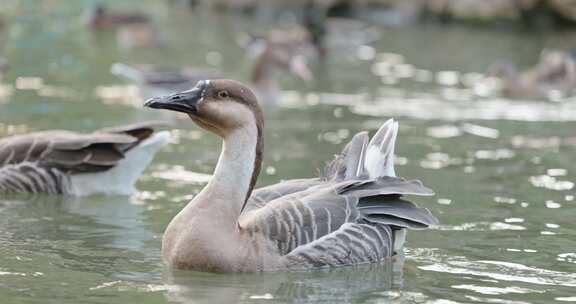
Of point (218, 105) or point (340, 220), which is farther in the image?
point (340, 220)

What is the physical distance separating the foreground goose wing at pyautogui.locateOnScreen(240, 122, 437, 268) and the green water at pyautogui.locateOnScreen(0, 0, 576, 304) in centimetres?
15

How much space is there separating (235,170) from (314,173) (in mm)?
4671

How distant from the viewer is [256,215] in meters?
8.74

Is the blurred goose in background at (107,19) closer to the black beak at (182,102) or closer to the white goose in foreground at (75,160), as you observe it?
the white goose in foreground at (75,160)

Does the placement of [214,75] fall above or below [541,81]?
below

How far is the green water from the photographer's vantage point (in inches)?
328

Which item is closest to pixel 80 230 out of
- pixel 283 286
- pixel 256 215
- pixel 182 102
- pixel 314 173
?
pixel 256 215

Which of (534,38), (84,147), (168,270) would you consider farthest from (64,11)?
(168,270)

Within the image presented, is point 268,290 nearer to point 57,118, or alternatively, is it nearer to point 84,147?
point 84,147

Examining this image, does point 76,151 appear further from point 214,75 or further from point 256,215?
point 214,75

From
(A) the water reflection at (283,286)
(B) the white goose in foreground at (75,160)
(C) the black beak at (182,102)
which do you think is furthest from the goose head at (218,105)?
(B) the white goose in foreground at (75,160)

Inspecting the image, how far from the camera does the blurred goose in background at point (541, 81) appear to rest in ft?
68.4

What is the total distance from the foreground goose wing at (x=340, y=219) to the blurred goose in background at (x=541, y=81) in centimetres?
1188

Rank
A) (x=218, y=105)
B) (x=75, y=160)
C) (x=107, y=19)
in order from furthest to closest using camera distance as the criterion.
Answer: (x=107, y=19) → (x=75, y=160) → (x=218, y=105)
